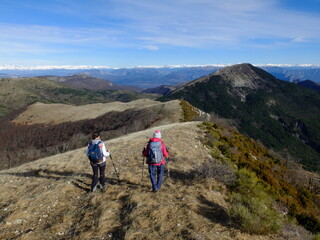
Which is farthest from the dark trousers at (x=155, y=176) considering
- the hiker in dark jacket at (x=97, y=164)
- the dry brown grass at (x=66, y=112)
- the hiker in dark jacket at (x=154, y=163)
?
the dry brown grass at (x=66, y=112)

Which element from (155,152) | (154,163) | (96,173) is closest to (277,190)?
(154,163)

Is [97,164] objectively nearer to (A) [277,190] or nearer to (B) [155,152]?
(B) [155,152]

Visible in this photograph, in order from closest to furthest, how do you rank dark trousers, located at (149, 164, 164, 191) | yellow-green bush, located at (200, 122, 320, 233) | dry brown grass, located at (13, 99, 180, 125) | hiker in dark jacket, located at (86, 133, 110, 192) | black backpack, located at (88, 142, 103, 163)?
yellow-green bush, located at (200, 122, 320, 233) → dark trousers, located at (149, 164, 164, 191) → black backpack, located at (88, 142, 103, 163) → hiker in dark jacket, located at (86, 133, 110, 192) → dry brown grass, located at (13, 99, 180, 125)

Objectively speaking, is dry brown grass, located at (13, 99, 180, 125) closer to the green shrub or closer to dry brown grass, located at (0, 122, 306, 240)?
dry brown grass, located at (0, 122, 306, 240)

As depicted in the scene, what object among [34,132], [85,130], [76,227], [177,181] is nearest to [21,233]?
[76,227]

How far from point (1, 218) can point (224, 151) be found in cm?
1449

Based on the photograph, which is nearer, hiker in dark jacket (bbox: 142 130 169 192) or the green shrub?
the green shrub

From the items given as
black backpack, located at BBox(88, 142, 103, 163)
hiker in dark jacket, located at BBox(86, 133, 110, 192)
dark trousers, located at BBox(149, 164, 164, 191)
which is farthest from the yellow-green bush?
black backpack, located at BBox(88, 142, 103, 163)

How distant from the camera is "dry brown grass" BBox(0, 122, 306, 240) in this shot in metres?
7.52

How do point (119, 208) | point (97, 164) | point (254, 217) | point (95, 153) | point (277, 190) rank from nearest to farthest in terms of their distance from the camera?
point (254, 217), point (119, 208), point (95, 153), point (97, 164), point (277, 190)

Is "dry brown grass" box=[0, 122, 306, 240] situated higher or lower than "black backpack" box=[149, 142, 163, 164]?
lower

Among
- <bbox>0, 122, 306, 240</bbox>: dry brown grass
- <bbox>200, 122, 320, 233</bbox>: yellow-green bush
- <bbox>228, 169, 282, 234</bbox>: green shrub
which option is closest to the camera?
<bbox>228, 169, 282, 234</bbox>: green shrub

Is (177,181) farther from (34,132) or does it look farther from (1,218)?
(34,132)

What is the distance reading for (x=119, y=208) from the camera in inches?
363
